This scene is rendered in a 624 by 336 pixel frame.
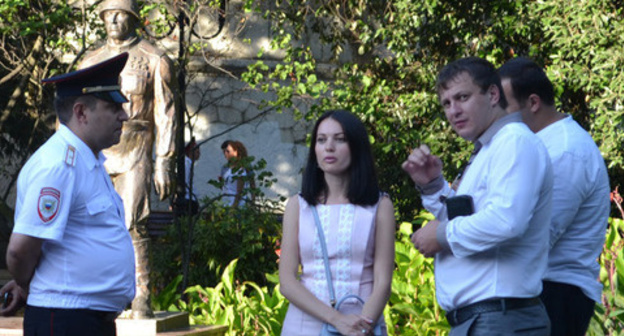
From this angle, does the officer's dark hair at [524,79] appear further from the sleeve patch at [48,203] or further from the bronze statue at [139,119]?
the bronze statue at [139,119]

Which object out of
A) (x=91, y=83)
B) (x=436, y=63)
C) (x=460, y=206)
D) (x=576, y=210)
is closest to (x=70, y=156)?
(x=91, y=83)

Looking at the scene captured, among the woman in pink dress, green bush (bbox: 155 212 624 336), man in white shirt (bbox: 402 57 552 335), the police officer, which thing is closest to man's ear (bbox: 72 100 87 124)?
the police officer

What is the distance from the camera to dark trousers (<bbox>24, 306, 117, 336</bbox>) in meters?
3.32

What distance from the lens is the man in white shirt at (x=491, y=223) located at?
2.99 metres

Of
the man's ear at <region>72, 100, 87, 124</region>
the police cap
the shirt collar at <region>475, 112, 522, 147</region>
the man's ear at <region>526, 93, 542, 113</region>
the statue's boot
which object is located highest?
the police cap

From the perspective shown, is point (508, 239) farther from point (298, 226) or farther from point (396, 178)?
point (396, 178)

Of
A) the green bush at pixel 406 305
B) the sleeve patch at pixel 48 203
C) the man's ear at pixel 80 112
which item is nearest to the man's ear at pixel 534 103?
the man's ear at pixel 80 112

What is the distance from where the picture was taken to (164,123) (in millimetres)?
6141

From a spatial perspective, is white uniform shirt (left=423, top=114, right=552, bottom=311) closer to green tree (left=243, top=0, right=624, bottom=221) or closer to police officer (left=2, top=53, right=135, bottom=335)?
police officer (left=2, top=53, right=135, bottom=335)

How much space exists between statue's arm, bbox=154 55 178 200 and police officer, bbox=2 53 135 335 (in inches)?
101

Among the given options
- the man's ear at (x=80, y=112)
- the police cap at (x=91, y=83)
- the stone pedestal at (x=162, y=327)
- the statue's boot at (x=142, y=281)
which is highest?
the police cap at (x=91, y=83)

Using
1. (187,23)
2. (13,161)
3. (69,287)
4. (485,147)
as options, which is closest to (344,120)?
(485,147)

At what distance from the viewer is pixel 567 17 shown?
356 inches

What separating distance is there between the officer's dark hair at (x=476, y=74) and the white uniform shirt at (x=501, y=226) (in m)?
0.13
